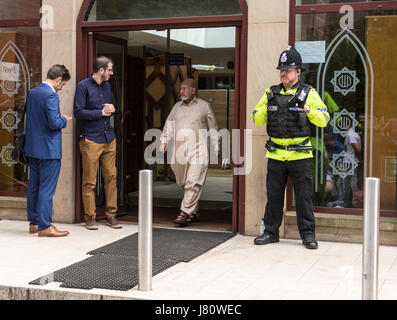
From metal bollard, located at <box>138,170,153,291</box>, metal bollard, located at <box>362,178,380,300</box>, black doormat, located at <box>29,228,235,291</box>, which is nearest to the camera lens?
metal bollard, located at <box>362,178,380,300</box>

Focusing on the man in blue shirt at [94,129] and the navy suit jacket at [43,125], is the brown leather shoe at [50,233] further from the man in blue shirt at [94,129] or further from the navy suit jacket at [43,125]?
the navy suit jacket at [43,125]

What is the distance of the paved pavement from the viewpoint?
5254mm

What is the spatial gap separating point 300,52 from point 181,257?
111 inches

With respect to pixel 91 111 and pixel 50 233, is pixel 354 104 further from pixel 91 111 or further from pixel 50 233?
pixel 50 233

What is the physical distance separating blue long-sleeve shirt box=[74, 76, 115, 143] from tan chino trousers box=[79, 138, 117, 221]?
100 millimetres

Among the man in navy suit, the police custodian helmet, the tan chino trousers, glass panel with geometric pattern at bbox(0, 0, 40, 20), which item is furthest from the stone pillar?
the police custodian helmet

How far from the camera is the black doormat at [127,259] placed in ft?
18.3

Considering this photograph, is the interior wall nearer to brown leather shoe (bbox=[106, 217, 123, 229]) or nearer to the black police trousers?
the black police trousers

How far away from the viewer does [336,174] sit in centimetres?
768

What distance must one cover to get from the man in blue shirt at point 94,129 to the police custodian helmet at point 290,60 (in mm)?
2294

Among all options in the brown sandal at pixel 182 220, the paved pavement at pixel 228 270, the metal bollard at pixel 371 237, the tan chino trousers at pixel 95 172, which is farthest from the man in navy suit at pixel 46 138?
the metal bollard at pixel 371 237
